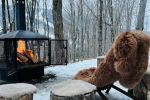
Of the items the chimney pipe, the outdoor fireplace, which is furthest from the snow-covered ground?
the chimney pipe

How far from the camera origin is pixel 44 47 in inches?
252

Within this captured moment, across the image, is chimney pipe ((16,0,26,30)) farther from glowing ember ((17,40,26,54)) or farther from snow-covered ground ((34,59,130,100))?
snow-covered ground ((34,59,130,100))

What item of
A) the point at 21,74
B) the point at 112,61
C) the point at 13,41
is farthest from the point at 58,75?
the point at 112,61

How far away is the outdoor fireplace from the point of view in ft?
→ 17.7

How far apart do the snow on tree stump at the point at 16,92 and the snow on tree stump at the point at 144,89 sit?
1.68 metres

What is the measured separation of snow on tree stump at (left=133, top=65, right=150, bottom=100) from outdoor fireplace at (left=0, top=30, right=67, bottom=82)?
7.57 ft

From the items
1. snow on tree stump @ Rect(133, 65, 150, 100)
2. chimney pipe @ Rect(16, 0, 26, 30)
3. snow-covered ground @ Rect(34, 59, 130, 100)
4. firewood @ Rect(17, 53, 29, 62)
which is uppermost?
chimney pipe @ Rect(16, 0, 26, 30)

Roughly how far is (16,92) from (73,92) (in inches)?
27.7

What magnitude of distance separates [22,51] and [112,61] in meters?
2.56

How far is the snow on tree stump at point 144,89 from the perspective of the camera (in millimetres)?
4148

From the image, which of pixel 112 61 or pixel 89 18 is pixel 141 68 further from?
pixel 89 18

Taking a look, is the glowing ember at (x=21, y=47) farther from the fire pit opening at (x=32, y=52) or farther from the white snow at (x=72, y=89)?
the white snow at (x=72, y=89)

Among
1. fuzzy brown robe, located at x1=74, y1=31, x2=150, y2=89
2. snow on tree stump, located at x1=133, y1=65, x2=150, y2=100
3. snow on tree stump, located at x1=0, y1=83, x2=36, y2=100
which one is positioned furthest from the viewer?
snow on tree stump, located at x1=133, y1=65, x2=150, y2=100

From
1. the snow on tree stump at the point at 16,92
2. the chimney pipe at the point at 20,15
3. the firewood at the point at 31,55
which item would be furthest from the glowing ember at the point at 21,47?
the snow on tree stump at the point at 16,92
